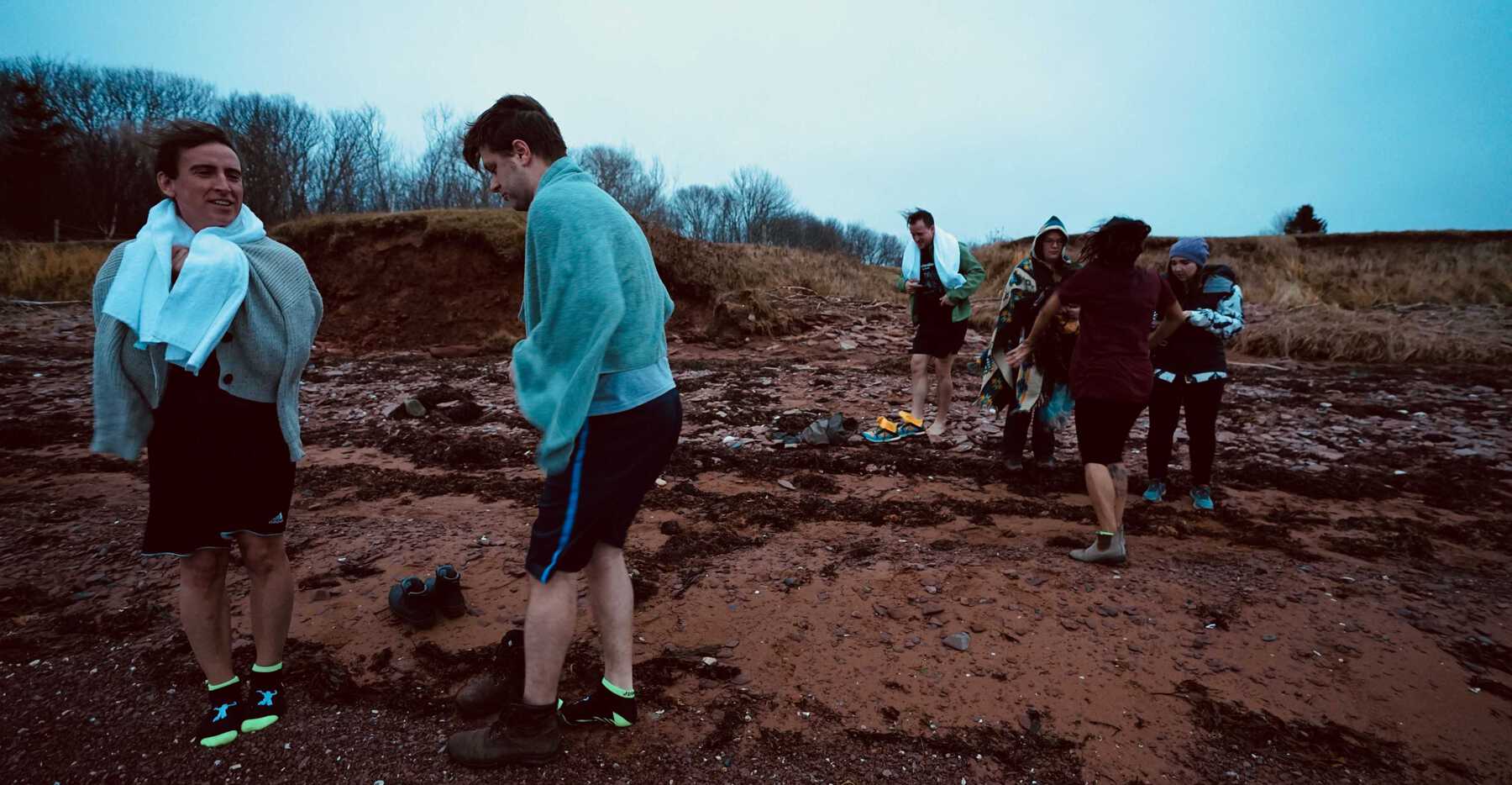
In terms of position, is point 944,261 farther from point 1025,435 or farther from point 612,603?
point 612,603

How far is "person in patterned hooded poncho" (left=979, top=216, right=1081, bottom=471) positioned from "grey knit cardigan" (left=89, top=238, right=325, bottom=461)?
4.21 meters

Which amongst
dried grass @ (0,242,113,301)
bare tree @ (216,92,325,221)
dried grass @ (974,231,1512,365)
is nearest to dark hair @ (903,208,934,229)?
dried grass @ (974,231,1512,365)

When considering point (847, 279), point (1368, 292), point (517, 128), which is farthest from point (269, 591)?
point (1368, 292)

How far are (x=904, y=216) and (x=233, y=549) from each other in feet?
17.0

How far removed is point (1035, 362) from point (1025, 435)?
1.82 feet

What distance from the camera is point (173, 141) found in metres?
2.04

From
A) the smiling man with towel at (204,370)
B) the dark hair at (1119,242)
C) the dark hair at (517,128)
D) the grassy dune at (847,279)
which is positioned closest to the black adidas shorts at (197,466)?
the smiling man with towel at (204,370)

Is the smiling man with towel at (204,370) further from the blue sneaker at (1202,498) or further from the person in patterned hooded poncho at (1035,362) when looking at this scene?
the blue sneaker at (1202,498)

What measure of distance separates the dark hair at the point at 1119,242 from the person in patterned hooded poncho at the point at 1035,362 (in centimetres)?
116

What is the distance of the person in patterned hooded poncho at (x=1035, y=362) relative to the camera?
4852 millimetres

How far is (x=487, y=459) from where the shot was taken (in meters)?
5.57

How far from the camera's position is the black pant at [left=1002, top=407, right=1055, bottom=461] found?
5086 millimetres

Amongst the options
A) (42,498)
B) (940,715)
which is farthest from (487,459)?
(940,715)

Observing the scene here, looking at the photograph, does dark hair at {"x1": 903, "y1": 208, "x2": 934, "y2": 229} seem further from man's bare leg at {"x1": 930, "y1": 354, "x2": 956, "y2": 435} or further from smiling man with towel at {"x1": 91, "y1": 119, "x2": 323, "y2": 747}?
smiling man with towel at {"x1": 91, "y1": 119, "x2": 323, "y2": 747}
